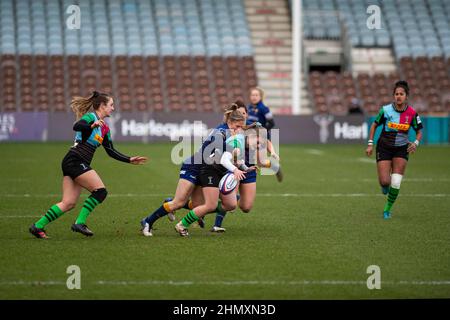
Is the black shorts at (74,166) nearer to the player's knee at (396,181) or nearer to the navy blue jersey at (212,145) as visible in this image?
the navy blue jersey at (212,145)

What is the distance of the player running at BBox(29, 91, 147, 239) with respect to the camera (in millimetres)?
10703

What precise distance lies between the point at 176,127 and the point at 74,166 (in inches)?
926

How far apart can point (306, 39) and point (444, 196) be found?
2596 cm

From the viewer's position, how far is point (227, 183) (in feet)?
36.3

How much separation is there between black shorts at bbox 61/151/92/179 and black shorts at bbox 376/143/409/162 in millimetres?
4974

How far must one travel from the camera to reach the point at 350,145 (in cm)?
3431

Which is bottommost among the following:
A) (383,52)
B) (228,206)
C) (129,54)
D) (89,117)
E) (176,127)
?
(228,206)

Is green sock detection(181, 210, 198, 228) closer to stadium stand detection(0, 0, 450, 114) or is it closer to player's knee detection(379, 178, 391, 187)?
player's knee detection(379, 178, 391, 187)

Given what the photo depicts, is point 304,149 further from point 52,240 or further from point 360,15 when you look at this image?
point 52,240

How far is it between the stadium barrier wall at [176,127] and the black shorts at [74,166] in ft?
73.5

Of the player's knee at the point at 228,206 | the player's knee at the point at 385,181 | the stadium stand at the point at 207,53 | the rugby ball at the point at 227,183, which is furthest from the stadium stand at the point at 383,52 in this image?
the rugby ball at the point at 227,183

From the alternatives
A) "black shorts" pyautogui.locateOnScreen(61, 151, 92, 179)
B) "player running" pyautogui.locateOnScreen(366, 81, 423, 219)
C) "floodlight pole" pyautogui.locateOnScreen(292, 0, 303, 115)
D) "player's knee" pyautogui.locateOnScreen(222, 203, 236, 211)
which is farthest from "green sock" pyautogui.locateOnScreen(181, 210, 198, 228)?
"floodlight pole" pyautogui.locateOnScreen(292, 0, 303, 115)

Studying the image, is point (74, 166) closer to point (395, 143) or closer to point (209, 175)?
point (209, 175)

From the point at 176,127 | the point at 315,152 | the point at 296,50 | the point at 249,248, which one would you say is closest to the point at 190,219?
the point at 249,248
